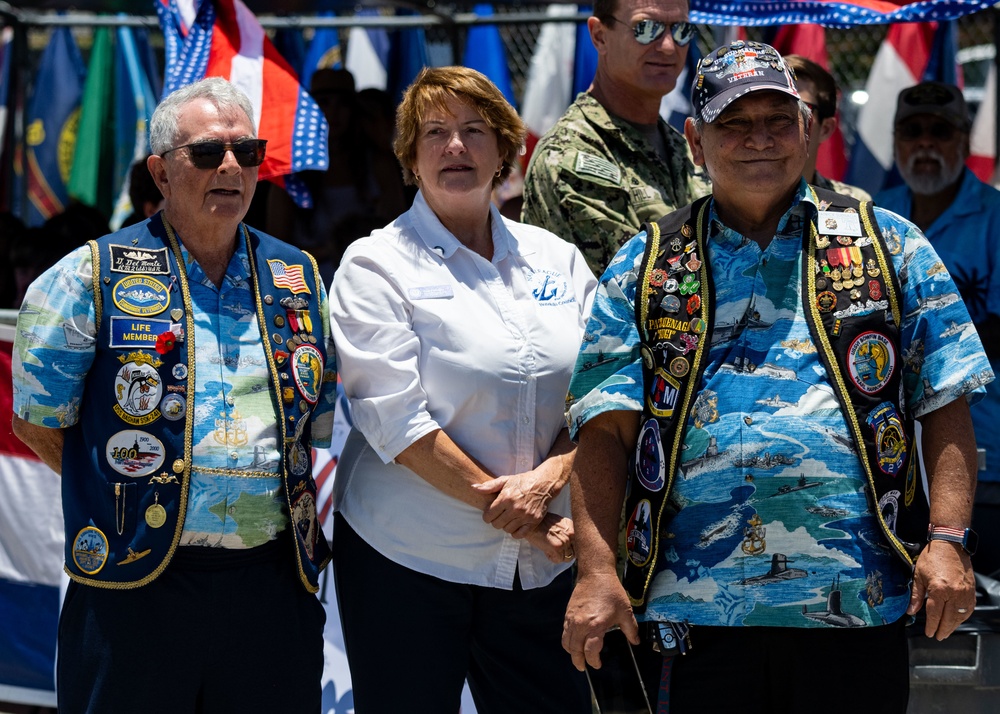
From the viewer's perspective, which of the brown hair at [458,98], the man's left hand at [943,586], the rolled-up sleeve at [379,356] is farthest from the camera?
the brown hair at [458,98]

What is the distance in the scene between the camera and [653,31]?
151 inches

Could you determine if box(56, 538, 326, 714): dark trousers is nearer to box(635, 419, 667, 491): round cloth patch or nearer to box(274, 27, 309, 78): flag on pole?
box(635, 419, 667, 491): round cloth patch

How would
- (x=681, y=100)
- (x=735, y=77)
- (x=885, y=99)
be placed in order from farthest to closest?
(x=885, y=99) < (x=681, y=100) < (x=735, y=77)

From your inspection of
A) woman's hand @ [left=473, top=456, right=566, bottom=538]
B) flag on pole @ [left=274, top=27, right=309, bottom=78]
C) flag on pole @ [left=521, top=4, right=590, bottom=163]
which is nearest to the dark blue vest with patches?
woman's hand @ [left=473, top=456, right=566, bottom=538]

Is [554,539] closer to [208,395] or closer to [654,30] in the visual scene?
[208,395]

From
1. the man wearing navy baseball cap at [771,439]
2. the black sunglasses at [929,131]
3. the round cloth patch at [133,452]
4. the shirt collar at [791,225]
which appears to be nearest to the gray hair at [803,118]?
the man wearing navy baseball cap at [771,439]

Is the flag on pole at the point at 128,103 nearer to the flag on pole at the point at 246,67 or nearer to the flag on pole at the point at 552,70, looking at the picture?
the flag on pole at the point at 552,70

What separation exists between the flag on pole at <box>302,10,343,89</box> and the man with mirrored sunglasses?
358cm

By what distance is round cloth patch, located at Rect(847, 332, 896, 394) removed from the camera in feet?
8.30

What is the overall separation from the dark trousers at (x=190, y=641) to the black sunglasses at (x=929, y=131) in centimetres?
367

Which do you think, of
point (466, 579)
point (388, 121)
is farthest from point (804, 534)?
point (388, 121)

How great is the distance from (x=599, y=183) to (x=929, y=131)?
2407mm

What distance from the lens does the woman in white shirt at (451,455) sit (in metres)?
3.00

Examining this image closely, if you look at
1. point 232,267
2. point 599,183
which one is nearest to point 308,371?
point 232,267
